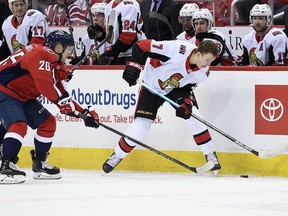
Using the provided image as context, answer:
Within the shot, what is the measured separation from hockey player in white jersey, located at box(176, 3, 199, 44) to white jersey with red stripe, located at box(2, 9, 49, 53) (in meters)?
1.23

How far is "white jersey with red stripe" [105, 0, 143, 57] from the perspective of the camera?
29.5 ft

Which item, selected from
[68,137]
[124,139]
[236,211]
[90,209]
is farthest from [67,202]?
[68,137]

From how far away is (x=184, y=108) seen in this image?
7859mm

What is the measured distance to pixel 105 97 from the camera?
27.9 ft

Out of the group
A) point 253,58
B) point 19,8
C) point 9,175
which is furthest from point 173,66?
point 19,8

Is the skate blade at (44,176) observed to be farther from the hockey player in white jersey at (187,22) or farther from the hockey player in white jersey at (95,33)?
the hockey player in white jersey at (95,33)

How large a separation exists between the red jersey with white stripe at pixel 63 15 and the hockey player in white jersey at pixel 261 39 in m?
1.85

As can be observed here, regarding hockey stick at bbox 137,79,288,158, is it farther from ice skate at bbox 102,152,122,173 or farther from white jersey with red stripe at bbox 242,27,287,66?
white jersey with red stripe at bbox 242,27,287,66

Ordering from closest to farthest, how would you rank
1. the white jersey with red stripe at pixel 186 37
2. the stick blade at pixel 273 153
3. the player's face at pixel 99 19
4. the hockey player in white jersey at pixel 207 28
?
the stick blade at pixel 273 153
the hockey player in white jersey at pixel 207 28
the white jersey with red stripe at pixel 186 37
the player's face at pixel 99 19

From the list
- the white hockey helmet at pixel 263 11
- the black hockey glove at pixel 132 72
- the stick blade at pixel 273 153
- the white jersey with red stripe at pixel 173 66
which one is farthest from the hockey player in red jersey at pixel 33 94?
the white hockey helmet at pixel 263 11

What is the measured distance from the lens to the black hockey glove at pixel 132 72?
782cm

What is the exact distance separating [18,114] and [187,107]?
1.24 m

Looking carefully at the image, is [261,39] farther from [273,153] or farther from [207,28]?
[273,153]

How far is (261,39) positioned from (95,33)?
1501 mm
